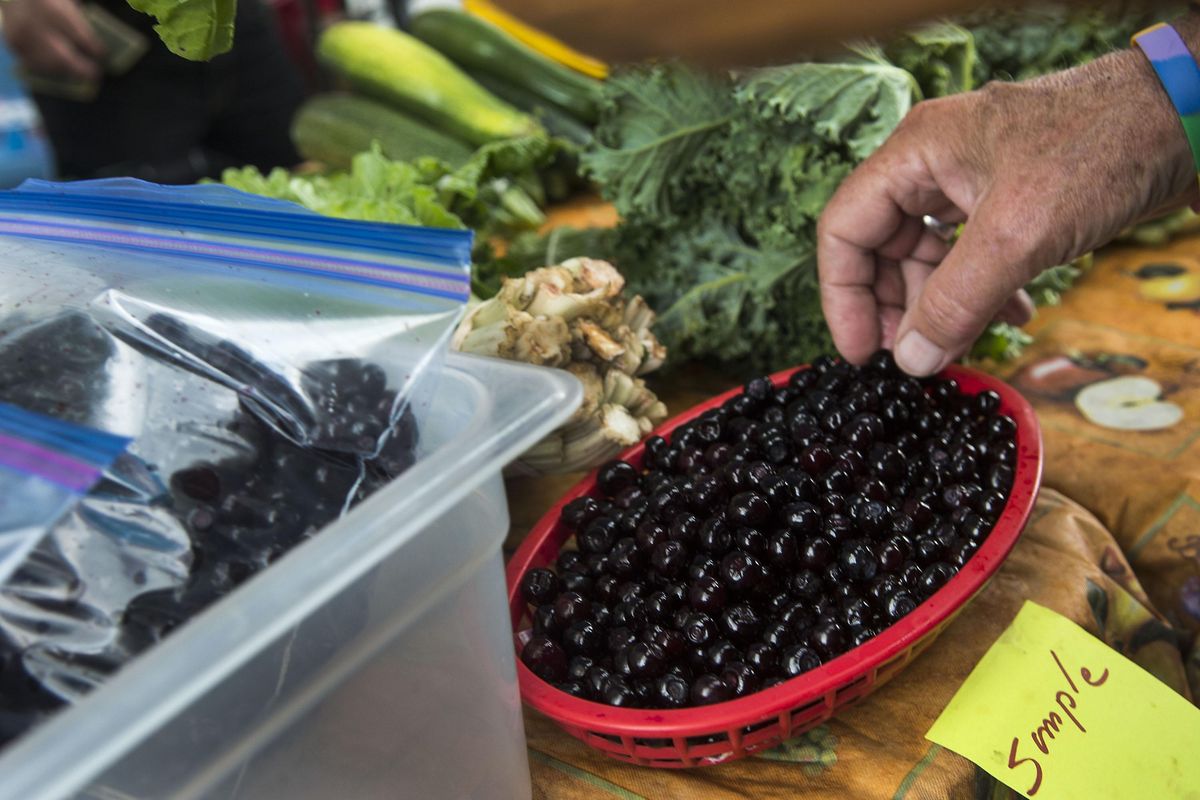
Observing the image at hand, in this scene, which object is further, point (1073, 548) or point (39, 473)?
point (1073, 548)

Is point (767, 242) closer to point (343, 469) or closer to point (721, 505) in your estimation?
point (721, 505)

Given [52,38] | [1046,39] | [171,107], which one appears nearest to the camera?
[1046,39]

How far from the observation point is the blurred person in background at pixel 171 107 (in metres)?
2.54

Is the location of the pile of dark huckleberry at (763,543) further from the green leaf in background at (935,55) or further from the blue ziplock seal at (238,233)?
the green leaf in background at (935,55)

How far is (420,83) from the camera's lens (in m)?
1.99

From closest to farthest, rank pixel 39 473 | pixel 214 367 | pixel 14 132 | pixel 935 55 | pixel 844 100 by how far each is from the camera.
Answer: pixel 39 473 < pixel 214 367 < pixel 844 100 < pixel 935 55 < pixel 14 132

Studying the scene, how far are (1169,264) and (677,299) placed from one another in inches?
33.1

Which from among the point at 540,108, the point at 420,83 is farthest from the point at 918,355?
the point at 420,83

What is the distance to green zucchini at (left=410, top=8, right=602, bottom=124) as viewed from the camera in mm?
2090

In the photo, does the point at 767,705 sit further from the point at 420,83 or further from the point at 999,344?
the point at 420,83

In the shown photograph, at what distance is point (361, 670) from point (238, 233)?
0.29 meters

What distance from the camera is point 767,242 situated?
1.20m

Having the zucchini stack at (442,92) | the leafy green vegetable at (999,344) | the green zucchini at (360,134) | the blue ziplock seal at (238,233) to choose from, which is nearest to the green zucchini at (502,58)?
the zucchini stack at (442,92)

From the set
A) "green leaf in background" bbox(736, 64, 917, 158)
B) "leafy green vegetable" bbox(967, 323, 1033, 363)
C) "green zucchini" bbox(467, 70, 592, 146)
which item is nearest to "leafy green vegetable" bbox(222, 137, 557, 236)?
"green zucchini" bbox(467, 70, 592, 146)
